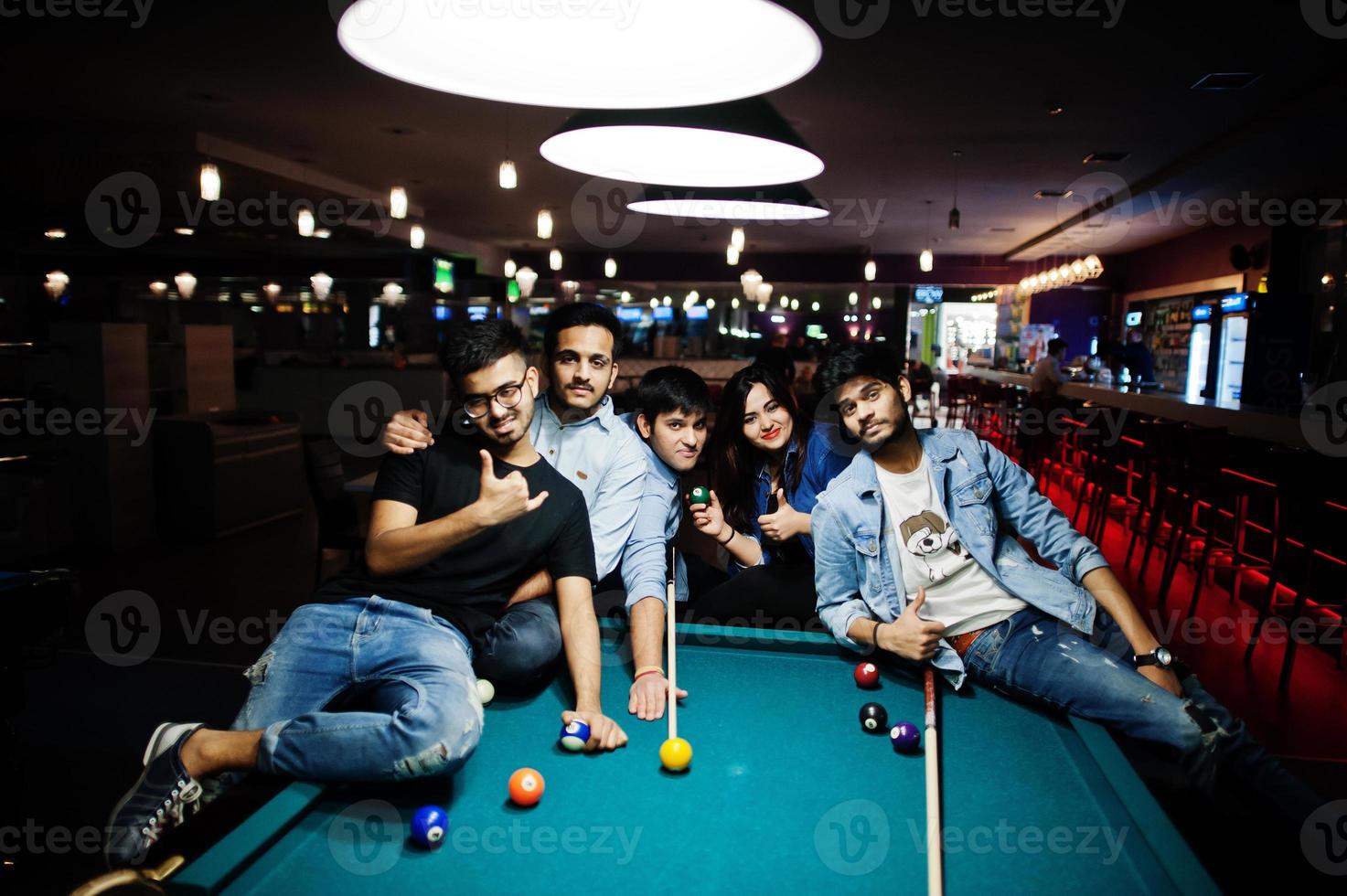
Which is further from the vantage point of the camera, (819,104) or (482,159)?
(482,159)

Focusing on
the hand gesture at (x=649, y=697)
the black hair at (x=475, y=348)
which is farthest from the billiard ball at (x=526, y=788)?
the black hair at (x=475, y=348)

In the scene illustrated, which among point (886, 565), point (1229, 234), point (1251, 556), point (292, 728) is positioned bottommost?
point (1251, 556)

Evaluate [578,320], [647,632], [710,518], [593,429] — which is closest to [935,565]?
[710,518]

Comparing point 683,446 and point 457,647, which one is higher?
point 683,446

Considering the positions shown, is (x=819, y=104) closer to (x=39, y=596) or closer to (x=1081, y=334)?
(x=39, y=596)

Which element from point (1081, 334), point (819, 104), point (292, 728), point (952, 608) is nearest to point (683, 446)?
point (952, 608)

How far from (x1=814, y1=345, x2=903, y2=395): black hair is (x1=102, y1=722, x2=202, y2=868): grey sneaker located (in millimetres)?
1810

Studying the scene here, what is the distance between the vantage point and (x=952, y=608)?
233 centimetres

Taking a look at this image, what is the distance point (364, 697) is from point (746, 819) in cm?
99

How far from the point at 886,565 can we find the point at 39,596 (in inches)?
89.3

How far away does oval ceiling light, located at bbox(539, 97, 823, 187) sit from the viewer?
2.06m

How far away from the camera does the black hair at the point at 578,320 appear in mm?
2805

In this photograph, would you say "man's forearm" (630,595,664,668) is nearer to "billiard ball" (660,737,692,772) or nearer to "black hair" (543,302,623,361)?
"billiard ball" (660,737,692,772)

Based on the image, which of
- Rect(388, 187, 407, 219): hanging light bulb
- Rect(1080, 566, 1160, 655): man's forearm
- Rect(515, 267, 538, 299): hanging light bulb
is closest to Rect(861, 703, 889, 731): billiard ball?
Rect(1080, 566, 1160, 655): man's forearm
